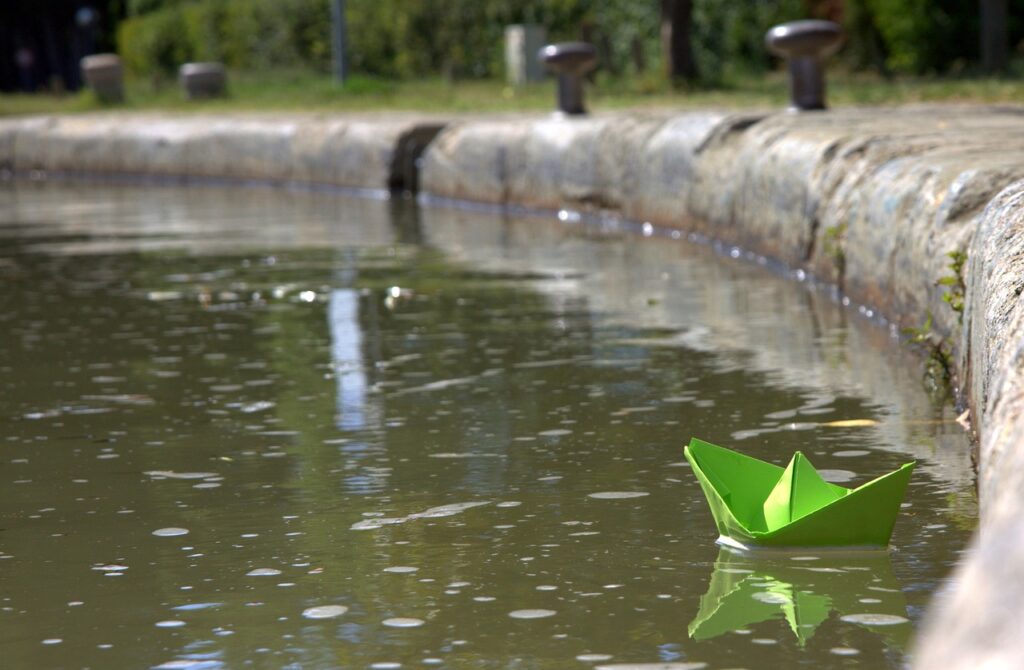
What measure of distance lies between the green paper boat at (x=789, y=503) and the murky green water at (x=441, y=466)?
0.06 meters

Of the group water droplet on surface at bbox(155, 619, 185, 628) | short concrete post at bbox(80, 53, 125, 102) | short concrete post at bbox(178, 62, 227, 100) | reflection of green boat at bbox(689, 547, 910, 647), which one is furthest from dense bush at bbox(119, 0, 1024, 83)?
water droplet on surface at bbox(155, 619, 185, 628)

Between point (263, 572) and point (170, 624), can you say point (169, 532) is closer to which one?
point (263, 572)

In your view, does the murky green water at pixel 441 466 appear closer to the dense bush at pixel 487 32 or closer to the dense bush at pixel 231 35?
the dense bush at pixel 487 32

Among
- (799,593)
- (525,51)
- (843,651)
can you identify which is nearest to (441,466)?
(799,593)

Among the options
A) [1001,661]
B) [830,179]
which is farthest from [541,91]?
[1001,661]

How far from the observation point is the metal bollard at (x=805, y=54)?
11.1m

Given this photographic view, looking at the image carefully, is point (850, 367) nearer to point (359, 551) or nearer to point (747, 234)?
point (359, 551)

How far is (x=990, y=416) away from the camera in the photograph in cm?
304

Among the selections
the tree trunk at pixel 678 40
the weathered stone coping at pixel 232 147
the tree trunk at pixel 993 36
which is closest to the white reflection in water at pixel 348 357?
the weathered stone coping at pixel 232 147

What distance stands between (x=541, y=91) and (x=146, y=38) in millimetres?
15251

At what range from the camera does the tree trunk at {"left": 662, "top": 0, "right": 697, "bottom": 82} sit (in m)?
18.0

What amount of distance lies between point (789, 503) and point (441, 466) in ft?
3.78

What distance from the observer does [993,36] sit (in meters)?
17.5

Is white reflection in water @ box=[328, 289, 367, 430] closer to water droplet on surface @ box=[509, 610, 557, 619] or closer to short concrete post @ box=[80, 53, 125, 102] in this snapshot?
water droplet on surface @ box=[509, 610, 557, 619]
